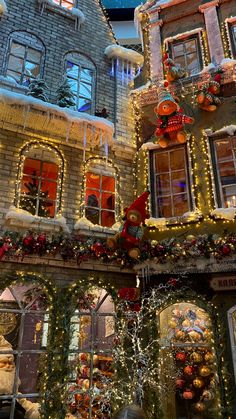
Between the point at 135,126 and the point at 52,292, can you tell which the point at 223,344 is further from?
the point at 135,126

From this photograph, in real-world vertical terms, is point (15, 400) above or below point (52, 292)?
below

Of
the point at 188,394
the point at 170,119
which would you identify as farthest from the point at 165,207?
the point at 188,394

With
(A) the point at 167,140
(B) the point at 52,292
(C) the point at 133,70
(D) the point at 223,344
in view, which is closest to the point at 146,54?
(C) the point at 133,70

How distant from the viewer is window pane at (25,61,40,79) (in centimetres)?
941

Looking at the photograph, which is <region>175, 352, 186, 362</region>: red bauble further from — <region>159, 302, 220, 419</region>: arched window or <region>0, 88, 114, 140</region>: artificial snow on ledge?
<region>0, 88, 114, 140</region>: artificial snow on ledge

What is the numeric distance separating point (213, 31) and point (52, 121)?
225 inches

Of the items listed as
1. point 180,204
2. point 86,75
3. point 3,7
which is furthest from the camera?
point 86,75

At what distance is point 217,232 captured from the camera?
785 cm

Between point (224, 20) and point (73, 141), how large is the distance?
591 cm

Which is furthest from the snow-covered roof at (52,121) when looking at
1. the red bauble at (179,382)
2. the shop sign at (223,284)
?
the red bauble at (179,382)

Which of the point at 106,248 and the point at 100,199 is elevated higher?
the point at 100,199

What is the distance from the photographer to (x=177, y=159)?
9.31m

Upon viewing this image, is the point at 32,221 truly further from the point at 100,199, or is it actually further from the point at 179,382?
the point at 179,382

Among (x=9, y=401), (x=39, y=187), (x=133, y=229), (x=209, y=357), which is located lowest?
(x=9, y=401)
